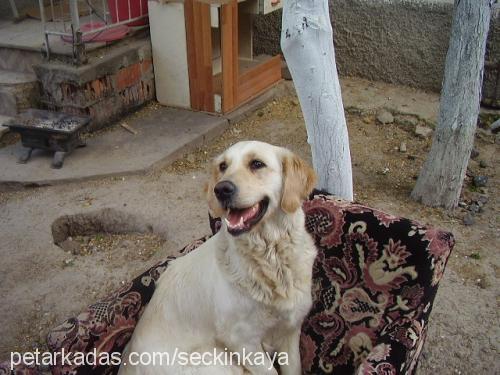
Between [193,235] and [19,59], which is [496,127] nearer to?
[193,235]

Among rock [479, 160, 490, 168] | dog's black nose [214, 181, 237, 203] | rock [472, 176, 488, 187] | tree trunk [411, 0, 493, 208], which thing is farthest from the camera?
rock [479, 160, 490, 168]

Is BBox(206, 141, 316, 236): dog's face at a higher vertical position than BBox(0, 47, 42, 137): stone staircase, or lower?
higher

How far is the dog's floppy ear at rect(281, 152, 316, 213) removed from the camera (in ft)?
7.33

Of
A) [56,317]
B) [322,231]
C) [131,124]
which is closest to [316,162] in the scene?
[322,231]

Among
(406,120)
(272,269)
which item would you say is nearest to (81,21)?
(406,120)

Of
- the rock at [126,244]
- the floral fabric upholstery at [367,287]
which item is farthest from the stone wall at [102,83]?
the floral fabric upholstery at [367,287]

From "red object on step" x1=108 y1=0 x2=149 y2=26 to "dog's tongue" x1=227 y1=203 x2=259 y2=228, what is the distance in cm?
455

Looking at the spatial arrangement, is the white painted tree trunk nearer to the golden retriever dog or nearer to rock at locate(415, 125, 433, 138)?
the golden retriever dog

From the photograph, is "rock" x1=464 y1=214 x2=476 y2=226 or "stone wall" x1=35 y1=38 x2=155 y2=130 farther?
"stone wall" x1=35 y1=38 x2=155 y2=130

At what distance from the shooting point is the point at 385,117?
20.3 feet

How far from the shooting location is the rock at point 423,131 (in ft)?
19.0

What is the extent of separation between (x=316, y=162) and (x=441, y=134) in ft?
5.80

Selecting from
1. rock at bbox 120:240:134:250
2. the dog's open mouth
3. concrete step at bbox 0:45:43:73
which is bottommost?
rock at bbox 120:240:134:250

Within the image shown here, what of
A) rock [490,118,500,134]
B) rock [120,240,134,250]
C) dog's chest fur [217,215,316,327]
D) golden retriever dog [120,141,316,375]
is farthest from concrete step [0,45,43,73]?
rock [490,118,500,134]
